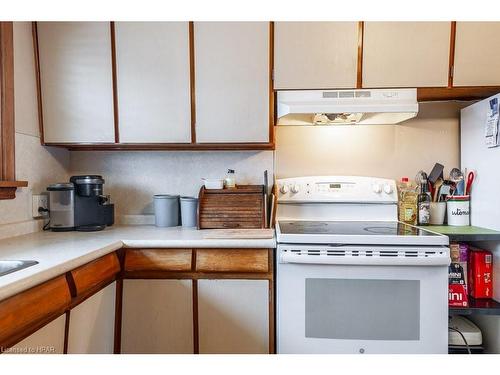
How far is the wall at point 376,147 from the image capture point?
79.0 inches

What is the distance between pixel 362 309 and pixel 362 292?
0.08m

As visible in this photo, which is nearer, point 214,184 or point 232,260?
point 232,260

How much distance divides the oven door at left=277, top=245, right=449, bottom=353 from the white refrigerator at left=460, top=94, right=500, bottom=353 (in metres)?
0.47

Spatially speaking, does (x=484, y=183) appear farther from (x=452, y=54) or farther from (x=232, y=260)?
(x=232, y=260)

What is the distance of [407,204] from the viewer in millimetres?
1899

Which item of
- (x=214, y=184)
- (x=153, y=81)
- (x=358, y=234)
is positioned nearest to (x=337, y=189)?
(x=358, y=234)

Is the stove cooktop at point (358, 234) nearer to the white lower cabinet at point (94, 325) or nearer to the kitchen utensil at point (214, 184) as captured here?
the kitchen utensil at point (214, 184)

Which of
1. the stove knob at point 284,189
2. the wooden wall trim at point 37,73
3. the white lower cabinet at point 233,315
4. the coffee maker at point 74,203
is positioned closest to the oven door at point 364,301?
the white lower cabinet at point 233,315

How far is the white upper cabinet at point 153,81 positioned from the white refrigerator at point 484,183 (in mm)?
1603

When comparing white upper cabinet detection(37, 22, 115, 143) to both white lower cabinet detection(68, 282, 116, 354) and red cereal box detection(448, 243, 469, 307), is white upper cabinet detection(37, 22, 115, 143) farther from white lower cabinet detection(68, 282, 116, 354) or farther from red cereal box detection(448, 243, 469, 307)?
red cereal box detection(448, 243, 469, 307)

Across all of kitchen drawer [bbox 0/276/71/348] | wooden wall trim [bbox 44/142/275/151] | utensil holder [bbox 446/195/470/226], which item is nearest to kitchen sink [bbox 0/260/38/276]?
kitchen drawer [bbox 0/276/71/348]

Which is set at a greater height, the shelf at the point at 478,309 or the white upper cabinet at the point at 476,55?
the white upper cabinet at the point at 476,55

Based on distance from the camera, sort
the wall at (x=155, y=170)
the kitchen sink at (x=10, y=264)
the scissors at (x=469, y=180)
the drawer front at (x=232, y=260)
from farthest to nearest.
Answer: the wall at (x=155, y=170) < the scissors at (x=469, y=180) < the drawer front at (x=232, y=260) < the kitchen sink at (x=10, y=264)

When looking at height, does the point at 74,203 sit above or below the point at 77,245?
above
